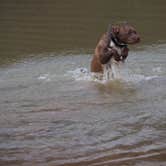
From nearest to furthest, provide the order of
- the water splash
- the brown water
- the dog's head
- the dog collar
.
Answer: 1. the brown water
2. the dog's head
3. the dog collar
4. the water splash

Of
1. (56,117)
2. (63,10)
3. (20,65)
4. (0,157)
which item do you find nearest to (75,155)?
(0,157)

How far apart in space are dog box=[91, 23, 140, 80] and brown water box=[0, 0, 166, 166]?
0.29 m

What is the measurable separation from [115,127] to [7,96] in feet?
7.83

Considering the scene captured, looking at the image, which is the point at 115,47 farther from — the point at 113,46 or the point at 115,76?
the point at 115,76

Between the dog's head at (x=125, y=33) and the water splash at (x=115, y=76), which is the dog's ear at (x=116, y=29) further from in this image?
the water splash at (x=115, y=76)

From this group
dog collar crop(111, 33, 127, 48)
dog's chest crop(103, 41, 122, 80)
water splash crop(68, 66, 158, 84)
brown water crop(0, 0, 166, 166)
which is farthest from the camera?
dog's chest crop(103, 41, 122, 80)

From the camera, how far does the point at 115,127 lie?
19.7 feet

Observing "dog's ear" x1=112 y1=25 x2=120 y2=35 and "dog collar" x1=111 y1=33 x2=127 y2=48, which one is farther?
"dog collar" x1=111 y1=33 x2=127 y2=48

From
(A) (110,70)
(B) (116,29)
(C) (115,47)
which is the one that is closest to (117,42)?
(C) (115,47)

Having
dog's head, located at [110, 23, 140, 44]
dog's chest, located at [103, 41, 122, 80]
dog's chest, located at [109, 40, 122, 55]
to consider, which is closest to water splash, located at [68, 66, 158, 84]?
dog's chest, located at [103, 41, 122, 80]

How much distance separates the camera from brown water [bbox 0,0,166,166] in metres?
5.36

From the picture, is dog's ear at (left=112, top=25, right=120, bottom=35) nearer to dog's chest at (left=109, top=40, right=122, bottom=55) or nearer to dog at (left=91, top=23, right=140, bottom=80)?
dog at (left=91, top=23, right=140, bottom=80)

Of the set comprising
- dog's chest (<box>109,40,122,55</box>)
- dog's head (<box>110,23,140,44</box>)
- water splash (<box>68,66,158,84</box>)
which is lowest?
water splash (<box>68,66,158,84</box>)

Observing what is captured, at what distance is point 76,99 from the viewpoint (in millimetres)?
7504
